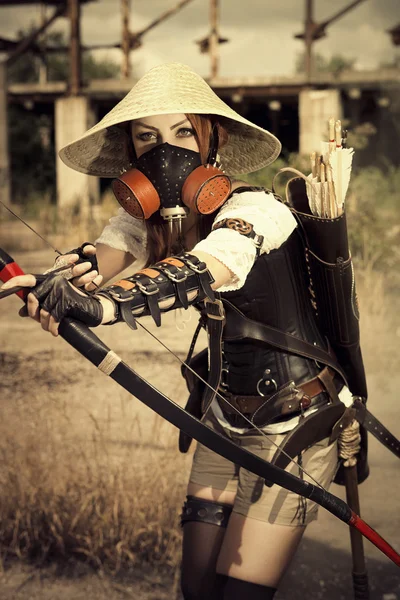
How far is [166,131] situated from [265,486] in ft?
3.75

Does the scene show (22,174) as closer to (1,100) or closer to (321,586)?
(1,100)

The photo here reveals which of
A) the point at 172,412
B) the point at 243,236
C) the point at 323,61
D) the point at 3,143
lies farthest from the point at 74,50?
the point at 323,61

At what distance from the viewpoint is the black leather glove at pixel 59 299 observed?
1858 mm

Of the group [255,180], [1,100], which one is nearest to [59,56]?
[1,100]

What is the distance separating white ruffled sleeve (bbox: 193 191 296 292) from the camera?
2.18 metres

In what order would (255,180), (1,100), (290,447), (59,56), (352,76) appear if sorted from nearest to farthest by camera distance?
1. (290,447)
2. (255,180)
3. (352,76)
4. (1,100)
5. (59,56)

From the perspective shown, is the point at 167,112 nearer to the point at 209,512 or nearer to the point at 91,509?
the point at 209,512

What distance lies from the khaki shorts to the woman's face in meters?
0.94

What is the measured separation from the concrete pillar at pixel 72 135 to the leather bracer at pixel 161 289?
1261cm

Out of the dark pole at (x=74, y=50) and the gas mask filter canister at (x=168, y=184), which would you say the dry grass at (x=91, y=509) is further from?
the dark pole at (x=74, y=50)

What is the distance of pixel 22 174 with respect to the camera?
24.4 meters

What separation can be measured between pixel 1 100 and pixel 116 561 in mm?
13195

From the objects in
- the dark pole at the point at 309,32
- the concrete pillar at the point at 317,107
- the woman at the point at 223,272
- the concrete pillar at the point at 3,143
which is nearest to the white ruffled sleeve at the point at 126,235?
the woman at the point at 223,272

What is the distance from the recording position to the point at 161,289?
2.04 metres
